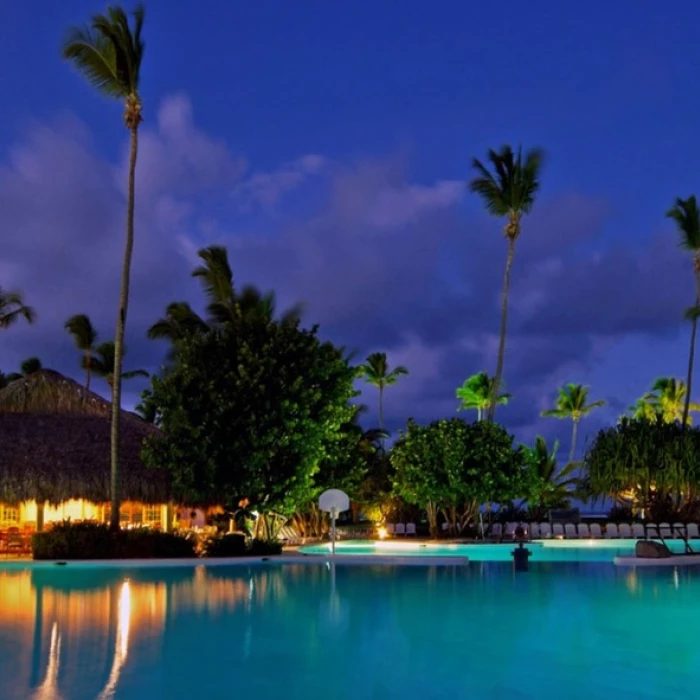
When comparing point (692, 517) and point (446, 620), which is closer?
point (446, 620)

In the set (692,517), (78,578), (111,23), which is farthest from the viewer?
(692,517)

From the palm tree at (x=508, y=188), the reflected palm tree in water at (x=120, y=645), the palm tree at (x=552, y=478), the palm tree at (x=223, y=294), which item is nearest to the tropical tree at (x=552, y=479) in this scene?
the palm tree at (x=552, y=478)

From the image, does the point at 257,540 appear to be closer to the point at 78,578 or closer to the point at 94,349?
the point at 78,578

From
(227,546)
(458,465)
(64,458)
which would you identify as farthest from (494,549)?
(64,458)

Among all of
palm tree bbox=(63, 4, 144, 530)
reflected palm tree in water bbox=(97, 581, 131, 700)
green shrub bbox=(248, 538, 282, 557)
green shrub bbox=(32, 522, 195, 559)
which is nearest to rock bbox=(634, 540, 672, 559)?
green shrub bbox=(248, 538, 282, 557)

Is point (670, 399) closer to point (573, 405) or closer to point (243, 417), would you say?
point (573, 405)

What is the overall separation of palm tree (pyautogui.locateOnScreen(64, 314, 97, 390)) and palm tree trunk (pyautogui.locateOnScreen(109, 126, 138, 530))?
21.3 meters

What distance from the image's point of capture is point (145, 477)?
25.8 meters

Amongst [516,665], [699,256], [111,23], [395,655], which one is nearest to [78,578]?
[395,655]

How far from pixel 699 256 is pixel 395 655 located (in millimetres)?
30031

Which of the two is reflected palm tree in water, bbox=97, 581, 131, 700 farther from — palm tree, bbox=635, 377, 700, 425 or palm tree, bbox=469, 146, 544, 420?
palm tree, bbox=635, 377, 700, 425

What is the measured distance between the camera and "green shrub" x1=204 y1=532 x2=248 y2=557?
22703 millimetres

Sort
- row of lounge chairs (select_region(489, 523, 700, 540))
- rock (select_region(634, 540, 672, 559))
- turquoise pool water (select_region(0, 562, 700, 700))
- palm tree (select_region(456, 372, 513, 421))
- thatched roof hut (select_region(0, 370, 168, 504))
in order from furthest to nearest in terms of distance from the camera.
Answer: palm tree (select_region(456, 372, 513, 421)) < row of lounge chairs (select_region(489, 523, 700, 540)) < thatched roof hut (select_region(0, 370, 168, 504)) < rock (select_region(634, 540, 672, 559)) < turquoise pool water (select_region(0, 562, 700, 700))

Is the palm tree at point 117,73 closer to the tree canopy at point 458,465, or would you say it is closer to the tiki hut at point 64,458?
the tiki hut at point 64,458
